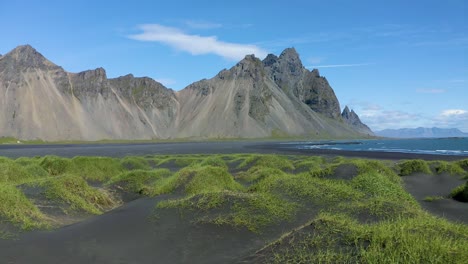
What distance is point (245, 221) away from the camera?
48.5 ft

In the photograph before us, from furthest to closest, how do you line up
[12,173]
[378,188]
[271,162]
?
[271,162] → [12,173] → [378,188]

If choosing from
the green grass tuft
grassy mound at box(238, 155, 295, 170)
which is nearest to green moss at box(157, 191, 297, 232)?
grassy mound at box(238, 155, 295, 170)

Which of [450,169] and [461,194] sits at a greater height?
[450,169]

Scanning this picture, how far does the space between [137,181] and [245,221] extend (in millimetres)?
16170

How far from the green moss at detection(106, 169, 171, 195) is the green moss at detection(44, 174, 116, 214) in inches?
152

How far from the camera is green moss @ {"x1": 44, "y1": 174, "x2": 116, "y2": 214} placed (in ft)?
65.6

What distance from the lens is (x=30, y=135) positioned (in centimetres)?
15750

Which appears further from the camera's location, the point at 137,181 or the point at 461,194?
the point at 137,181

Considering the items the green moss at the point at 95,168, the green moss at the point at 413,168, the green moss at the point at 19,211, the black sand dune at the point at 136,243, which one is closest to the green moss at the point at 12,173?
the green moss at the point at 95,168

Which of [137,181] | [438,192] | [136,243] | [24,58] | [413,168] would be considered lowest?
[136,243]

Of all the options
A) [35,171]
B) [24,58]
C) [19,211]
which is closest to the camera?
Answer: [19,211]

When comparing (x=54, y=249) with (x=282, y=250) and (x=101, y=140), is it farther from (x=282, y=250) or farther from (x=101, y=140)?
(x=101, y=140)

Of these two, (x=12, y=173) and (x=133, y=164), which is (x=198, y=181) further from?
(x=133, y=164)

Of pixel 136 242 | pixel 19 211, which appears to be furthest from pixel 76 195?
pixel 136 242
